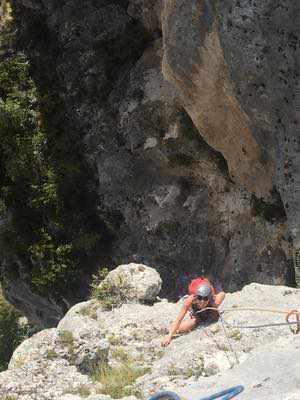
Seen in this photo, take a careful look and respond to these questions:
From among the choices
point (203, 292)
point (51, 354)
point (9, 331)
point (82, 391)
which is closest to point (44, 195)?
point (51, 354)

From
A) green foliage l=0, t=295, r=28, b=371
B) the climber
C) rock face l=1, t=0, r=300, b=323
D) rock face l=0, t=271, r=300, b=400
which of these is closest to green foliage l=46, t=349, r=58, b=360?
rock face l=0, t=271, r=300, b=400

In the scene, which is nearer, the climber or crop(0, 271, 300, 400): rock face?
crop(0, 271, 300, 400): rock face

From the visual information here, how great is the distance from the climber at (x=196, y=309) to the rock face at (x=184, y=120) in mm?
3271

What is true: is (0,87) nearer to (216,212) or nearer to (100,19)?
(100,19)

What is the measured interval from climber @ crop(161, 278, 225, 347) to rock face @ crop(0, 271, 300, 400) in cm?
13

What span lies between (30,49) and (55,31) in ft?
3.14

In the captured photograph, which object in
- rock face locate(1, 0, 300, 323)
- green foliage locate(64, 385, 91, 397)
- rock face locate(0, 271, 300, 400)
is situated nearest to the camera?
rock face locate(0, 271, 300, 400)

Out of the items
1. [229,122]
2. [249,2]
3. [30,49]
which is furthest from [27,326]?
[249,2]

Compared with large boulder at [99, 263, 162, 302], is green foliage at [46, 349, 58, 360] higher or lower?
higher

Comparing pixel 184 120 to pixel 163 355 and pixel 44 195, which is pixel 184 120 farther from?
pixel 163 355

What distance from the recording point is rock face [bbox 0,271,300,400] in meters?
7.33

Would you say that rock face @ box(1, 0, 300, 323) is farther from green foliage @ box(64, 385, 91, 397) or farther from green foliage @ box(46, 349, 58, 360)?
green foliage @ box(64, 385, 91, 397)

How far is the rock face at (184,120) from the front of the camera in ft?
41.1

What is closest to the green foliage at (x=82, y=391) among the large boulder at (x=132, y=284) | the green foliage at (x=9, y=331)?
the large boulder at (x=132, y=284)
